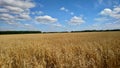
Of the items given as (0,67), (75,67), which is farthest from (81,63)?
(0,67)

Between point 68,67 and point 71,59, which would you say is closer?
point 68,67

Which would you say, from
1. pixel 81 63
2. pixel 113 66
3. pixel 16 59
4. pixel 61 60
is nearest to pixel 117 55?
pixel 113 66

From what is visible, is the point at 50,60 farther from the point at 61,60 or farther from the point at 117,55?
the point at 117,55

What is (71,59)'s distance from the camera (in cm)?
376

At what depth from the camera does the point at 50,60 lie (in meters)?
3.99

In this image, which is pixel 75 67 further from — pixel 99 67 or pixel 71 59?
pixel 99 67

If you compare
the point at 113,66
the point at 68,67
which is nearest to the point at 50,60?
the point at 68,67

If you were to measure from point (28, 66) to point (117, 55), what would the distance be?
2635mm

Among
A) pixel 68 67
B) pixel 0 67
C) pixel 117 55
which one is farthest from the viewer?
pixel 117 55

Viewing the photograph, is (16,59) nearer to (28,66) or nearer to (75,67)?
(28,66)

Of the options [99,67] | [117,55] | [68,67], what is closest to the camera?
[68,67]

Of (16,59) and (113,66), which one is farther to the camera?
(16,59)

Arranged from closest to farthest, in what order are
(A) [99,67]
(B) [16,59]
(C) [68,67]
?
1. (C) [68,67]
2. (A) [99,67]
3. (B) [16,59]

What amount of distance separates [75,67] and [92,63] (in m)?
0.45
